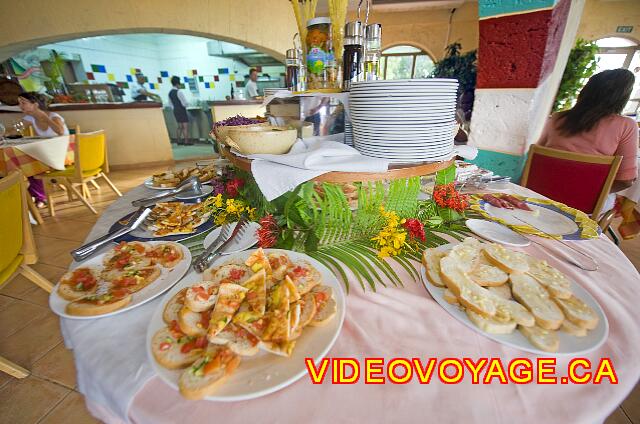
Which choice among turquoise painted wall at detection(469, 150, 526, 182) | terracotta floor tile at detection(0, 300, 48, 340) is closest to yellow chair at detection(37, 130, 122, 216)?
terracotta floor tile at detection(0, 300, 48, 340)

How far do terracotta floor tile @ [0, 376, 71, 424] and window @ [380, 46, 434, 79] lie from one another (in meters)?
11.3

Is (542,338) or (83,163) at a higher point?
(542,338)

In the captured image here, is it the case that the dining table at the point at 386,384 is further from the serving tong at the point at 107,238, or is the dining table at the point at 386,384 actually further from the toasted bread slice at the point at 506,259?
the serving tong at the point at 107,238

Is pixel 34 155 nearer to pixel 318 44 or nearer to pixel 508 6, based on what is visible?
pixel 318 44

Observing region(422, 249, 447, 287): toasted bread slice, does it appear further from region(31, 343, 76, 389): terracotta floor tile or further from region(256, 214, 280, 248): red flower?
region(31, 343, 76, 389): terracotta floor tile

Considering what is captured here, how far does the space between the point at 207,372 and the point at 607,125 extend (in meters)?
3.09

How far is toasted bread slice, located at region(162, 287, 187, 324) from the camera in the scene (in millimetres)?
640

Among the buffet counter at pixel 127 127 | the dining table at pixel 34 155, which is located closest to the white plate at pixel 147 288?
the dining table at pixel 34 155

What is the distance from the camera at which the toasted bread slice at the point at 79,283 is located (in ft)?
2.42

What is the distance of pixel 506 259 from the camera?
0.82m

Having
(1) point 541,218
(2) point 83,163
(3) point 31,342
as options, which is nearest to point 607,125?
(1) point 541,218

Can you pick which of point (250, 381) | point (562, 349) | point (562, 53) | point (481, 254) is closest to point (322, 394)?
point (250, 381)

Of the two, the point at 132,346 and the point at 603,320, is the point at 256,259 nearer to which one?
the point at 132,346

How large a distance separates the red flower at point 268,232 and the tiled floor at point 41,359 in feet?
4.90
